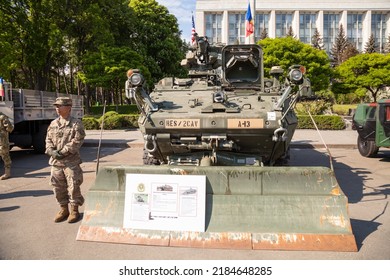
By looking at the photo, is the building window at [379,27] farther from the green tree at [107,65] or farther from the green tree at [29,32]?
the green tree at [29,32]

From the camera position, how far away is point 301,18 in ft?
246

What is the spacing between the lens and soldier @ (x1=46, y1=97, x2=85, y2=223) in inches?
199

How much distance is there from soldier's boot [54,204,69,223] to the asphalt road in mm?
81

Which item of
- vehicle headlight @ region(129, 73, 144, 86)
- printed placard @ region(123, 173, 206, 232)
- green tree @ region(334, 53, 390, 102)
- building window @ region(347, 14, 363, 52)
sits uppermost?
building window @ region(347, 14, 363, 52)

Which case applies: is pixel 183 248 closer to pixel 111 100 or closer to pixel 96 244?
pixel 96 244

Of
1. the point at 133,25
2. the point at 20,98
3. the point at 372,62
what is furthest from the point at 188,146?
the point at 372,62

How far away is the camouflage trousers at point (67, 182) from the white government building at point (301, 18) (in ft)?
223

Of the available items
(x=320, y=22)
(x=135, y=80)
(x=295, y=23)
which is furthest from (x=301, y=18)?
(x=135, y=80)

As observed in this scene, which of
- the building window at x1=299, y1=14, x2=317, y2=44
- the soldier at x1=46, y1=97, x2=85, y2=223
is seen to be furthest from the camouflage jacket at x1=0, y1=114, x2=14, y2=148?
the building window at x1=299, y1=14, x2=317, y2=44

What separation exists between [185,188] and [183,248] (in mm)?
685

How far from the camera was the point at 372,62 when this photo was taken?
1268 inches

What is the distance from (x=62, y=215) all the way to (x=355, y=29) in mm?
82210

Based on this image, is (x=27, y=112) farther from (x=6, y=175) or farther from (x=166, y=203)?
(x=166, y=203)

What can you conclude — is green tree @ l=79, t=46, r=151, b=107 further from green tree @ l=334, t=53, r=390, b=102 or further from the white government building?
the white government building
